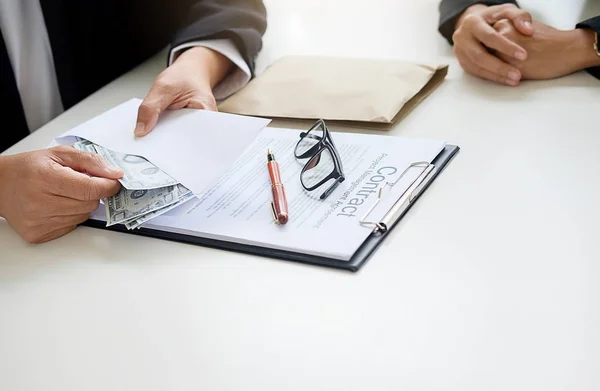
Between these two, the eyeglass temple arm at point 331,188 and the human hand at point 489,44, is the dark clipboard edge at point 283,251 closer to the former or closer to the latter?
the eyeglass temple arm at point 331,188

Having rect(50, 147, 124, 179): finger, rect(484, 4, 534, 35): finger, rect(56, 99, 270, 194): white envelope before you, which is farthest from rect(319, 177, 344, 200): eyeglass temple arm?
rect(484, 4, 534, 35): finger

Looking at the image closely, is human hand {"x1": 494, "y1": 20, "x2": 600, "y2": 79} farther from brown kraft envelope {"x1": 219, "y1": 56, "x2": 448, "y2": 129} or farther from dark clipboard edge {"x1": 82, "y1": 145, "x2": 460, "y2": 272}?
dark clipboard edge {"x1": 82, "y1": 145, "x2": 460, "y2": 272}

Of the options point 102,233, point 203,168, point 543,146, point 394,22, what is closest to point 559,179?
point 543,146

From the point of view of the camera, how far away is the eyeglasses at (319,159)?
2.61 ft

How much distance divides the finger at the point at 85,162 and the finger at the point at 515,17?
2.17 ft

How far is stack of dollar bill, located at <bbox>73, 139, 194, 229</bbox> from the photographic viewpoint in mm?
749

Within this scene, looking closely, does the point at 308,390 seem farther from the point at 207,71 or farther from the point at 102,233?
the point at 207,71

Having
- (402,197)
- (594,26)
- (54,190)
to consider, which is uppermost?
(594,26)

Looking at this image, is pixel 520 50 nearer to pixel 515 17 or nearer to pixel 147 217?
pixel 515 17

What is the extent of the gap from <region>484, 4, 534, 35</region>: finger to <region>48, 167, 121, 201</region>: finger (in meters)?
0.67

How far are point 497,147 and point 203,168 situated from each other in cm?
37

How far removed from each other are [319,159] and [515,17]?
1.49 feet

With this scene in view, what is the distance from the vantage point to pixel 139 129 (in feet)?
2.85

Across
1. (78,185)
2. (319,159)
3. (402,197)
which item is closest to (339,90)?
(319,159)
